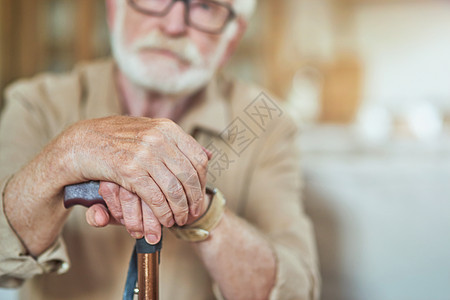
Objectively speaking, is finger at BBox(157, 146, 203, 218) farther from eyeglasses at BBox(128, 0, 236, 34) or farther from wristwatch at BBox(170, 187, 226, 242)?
eyeglasses at BBox(128, 0, 236, 34)

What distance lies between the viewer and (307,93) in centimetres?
461

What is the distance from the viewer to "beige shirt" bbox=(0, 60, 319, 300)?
0.75 meters

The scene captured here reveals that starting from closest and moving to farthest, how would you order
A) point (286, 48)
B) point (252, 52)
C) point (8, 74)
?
point (8, 74), point (252, 52), point (286, 48)

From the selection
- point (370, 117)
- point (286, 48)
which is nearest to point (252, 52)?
point (286, 48)

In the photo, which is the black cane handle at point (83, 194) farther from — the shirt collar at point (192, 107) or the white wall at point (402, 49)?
the white wall at point (402, 49)

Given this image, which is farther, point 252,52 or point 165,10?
point 252,52

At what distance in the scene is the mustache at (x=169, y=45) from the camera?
2.40ft

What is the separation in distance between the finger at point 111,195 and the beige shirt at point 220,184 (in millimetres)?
267

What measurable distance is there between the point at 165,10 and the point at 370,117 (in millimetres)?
1748

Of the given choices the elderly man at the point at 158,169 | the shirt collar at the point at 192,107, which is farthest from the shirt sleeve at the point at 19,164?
the shirt collar at the point at 192,107

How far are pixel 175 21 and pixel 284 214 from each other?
41 centimetres

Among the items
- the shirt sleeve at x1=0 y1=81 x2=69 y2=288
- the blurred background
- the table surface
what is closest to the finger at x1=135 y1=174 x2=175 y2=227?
the shirt sleeve at x1=0 y1=81 x2=69 y2=288

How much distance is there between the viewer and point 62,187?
50 cm

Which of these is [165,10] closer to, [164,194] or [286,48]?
[164,194]
